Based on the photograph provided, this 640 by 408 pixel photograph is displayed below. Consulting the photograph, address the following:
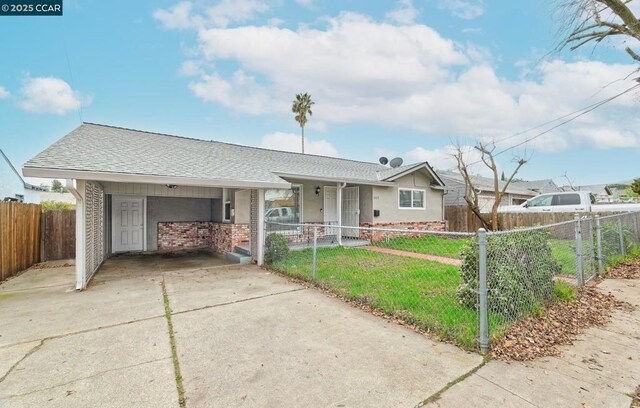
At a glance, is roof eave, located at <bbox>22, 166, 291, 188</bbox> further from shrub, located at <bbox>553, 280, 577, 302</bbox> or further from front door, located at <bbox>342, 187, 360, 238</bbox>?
shrub, located at <bbox>553, 280, 577, 302</bbox>

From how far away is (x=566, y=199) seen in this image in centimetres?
1219

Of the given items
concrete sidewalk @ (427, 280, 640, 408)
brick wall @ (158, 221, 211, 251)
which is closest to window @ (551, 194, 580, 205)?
concrete sidewalk @ (427, 280, 640, 408)

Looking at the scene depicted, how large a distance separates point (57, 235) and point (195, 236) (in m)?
4.23

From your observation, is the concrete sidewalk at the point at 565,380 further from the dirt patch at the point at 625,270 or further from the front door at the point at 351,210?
the front door at the point at 351,210

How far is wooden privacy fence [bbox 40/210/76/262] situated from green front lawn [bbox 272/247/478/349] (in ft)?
23.6

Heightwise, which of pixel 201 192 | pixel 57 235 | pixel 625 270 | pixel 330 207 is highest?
pixel 201 192

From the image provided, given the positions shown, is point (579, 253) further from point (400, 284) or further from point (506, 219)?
point (506, 219)

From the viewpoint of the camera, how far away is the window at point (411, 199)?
1334 centimetres

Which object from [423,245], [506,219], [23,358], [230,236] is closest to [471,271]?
[23,358]

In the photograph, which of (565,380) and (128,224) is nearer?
(565,380)

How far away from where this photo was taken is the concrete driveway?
2541mm

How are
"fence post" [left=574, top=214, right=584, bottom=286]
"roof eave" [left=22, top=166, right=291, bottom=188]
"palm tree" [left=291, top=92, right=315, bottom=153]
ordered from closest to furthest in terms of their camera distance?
"fence post" [left=574, top=214, right=584, bottom=286] < "roof eave" [left=22, top=166, right=291, bottom=188] < "palm tree" [left=291, top=92, right=315, bottom=153]

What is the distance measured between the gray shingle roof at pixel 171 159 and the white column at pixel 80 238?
510 mm

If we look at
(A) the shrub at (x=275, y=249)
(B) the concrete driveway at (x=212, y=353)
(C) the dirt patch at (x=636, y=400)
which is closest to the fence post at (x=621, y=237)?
(C) the dirt patch at (x=636, y=400)
